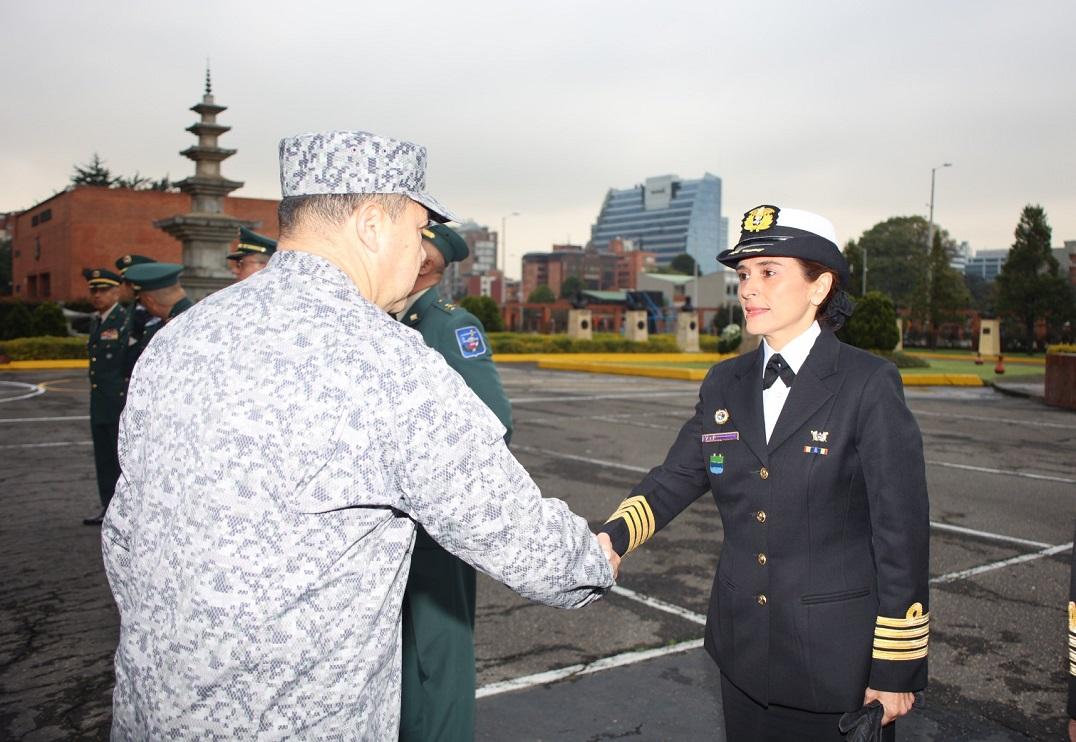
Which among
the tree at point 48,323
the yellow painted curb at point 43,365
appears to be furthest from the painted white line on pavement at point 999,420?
the tree at point 48,323

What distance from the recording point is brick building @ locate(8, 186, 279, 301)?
166 ft

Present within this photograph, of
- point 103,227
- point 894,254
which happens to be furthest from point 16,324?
point 894,254

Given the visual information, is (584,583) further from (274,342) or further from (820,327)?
(820,327)

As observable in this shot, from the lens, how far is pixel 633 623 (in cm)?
521

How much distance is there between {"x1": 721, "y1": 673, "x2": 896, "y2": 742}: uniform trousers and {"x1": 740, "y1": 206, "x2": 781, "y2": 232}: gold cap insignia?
1364 millimetres

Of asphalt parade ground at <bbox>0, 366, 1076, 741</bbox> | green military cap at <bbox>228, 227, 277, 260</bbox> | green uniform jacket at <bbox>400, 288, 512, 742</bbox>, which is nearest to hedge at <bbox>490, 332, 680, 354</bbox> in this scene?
asphalt parade ground at <bbox>0, 366, 1076, 741</bbox>

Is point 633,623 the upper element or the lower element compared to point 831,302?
lower

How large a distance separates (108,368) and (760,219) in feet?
20.5

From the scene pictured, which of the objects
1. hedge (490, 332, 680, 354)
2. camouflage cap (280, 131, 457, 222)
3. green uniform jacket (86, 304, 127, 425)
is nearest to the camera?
camouflage cap (280, 131, 457, 222)

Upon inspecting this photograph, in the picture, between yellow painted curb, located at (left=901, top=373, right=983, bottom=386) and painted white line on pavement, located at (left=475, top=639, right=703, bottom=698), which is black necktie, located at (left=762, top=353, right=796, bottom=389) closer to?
painted white line on pavement, located at (left=475, top=639, right=703, bottom=698)

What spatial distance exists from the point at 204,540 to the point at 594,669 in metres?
3.24

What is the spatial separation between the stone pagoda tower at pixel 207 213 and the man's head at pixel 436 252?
31.6 meters

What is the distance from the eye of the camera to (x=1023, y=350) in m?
48.1

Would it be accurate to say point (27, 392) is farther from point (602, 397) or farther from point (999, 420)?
point (999, 420)
